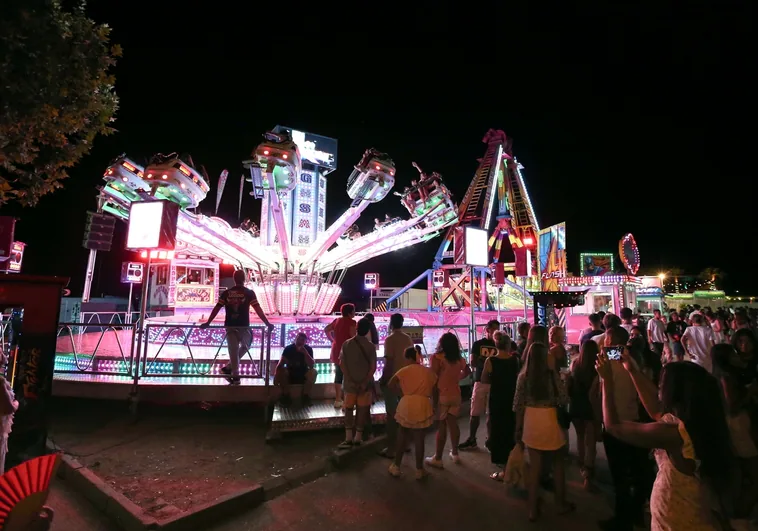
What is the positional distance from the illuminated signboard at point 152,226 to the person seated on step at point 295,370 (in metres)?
2.98

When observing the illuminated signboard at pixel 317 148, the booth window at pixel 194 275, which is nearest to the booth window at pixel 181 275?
the booth window at pixel 194 275

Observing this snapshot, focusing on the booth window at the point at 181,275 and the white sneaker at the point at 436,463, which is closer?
the white sneaker at the point at 436,463

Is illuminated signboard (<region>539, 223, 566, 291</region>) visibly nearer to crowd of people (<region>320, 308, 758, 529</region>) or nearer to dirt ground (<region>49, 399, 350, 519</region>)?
crowd of people (<region>320, 308, 758, 529</region>)

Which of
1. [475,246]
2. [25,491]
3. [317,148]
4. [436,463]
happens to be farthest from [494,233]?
[25,491]

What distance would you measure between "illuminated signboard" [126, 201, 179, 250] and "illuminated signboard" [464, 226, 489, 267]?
622cm

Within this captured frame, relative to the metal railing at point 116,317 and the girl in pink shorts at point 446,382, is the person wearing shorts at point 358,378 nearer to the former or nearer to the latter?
the girl in pink shorts at point 446,382

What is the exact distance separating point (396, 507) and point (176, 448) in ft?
11.6

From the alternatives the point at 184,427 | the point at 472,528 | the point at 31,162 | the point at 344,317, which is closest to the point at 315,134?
the point at 31,162

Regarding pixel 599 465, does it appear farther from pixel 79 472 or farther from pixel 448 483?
pixel 79 472

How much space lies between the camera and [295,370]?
292 inches

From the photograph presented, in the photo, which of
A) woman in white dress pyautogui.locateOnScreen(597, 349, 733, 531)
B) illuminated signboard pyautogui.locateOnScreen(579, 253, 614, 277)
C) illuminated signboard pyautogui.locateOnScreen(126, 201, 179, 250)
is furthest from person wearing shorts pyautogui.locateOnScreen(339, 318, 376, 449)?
illuminated signboard pyautogui.locateOnScreen(579, 253, 614, 277)

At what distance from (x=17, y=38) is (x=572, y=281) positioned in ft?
104

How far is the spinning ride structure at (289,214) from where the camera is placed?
35.5 ft

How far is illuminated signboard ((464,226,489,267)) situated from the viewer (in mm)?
9398
